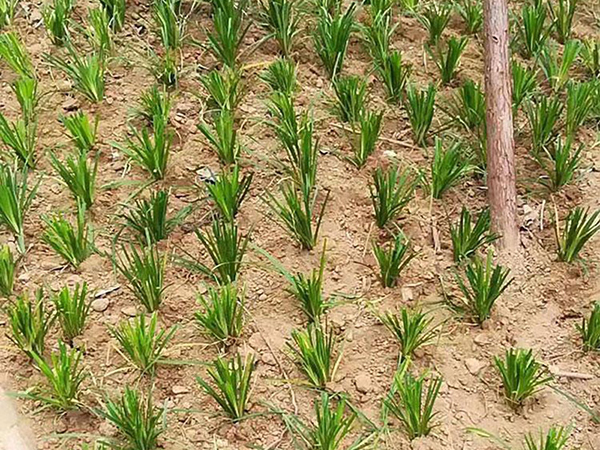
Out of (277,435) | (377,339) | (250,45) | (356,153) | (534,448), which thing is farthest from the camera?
(250,45)

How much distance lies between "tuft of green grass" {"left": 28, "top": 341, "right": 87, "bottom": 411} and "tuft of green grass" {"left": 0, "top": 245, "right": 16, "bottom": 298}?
0.89ft

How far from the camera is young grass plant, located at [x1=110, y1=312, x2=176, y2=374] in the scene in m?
2.12

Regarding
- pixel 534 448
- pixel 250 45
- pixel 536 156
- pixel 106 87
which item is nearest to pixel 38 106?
pixel 106 87

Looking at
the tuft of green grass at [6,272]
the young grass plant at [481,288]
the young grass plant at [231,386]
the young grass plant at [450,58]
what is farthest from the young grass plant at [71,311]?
the young grass plant at [450,58]

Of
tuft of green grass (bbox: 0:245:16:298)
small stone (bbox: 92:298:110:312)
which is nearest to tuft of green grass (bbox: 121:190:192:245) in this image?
small stone (bbox: 92:298:110:312)

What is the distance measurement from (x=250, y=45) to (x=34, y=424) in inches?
63.7

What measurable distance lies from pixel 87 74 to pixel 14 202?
1.95 ft

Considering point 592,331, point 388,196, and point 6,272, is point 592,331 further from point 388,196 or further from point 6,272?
point 6,272

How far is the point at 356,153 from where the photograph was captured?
2693mm

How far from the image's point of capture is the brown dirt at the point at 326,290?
2121mm

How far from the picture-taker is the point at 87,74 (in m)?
2.82

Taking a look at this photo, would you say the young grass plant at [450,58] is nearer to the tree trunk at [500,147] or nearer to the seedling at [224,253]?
the tree trunk at [500,147]

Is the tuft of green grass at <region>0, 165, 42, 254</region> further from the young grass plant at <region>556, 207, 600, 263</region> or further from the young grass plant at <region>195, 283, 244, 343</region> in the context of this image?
the young grass plant at <region>556, 207, 600, 263</region>

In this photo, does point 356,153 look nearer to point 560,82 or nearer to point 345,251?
point 345,251
